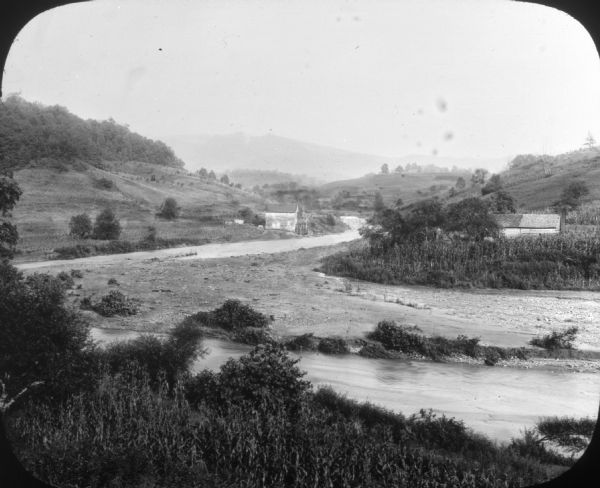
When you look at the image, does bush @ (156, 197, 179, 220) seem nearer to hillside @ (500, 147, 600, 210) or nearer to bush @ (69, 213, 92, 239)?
bush @ (69, 213, 92, 239)

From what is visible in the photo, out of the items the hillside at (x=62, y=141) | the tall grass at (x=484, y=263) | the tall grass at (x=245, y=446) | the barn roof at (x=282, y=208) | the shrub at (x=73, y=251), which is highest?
the hillside at (x=62, y=141)

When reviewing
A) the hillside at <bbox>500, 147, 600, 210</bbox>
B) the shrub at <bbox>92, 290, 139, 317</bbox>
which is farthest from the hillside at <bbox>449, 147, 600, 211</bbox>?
the shrub at <bbox>92, 290, 139, 317</bbox>

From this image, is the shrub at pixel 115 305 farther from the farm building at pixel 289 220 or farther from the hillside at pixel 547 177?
the hillside at pixel 547 177

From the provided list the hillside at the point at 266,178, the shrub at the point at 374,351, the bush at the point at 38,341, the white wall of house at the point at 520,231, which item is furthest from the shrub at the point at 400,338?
the bush at the point at 38,341

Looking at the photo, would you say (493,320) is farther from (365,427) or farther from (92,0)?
(92,0)

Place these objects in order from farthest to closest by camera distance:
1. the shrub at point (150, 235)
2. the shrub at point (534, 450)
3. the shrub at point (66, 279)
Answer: the shrub at point (150, 235), the shrub at point (66, 279), the shrub at point (534, 450)

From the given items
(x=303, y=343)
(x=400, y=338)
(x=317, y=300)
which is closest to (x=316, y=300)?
(x=317, y=300)

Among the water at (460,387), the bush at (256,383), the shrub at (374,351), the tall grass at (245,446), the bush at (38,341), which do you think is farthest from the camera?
the shrub at (374,351)
